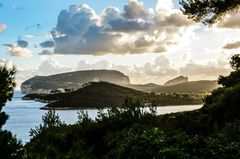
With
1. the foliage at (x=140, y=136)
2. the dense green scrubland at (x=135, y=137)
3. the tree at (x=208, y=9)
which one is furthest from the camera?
the tree at (x=208, y=9)

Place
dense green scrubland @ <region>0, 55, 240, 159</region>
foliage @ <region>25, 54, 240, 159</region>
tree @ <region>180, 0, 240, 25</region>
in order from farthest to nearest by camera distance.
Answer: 1. tree @ <region>180, 0, 240, 25</region>
2. foliage @ <region>25, 54, 240, 159</region>
3. dense green scrubland @ <region>0, 55, 240, 159</region>

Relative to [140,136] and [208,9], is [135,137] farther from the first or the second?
[208,9]

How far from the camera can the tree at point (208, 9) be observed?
93.0 ft

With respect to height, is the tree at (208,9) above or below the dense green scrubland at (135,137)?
above

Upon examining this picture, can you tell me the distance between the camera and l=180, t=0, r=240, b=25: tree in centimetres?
2834

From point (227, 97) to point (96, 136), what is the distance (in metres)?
8.93

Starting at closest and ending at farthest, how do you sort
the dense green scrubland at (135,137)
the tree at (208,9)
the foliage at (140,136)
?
1. the dense green scrubland at (135,137)
2. the foliage at (140,136)
3. the tree at (208,9)

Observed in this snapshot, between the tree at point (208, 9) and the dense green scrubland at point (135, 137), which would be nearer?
the dense green scrubland at point (135, 137)

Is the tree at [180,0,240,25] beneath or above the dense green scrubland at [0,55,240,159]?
above

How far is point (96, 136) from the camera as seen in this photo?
61.2 ft

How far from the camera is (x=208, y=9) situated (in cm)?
2942

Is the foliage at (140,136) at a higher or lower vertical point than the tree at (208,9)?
lower

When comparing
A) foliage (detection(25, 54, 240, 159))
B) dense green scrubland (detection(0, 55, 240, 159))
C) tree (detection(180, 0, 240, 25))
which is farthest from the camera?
tree (detection(180, 0, 240, 25))

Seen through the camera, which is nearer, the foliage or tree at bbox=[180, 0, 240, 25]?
the foliage
